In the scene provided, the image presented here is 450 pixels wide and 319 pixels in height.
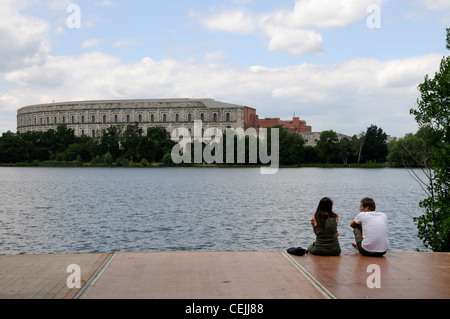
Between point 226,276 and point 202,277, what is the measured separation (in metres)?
0.37

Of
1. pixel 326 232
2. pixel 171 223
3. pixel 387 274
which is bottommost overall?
pixel 171 223

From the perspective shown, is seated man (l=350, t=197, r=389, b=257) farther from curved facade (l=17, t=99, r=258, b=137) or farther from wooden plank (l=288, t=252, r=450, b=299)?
curved facade (l=17, t=99, r=258, b=137)

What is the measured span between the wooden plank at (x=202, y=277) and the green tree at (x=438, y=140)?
388 centimetres

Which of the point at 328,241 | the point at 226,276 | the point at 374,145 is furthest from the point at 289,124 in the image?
the point at 226,276

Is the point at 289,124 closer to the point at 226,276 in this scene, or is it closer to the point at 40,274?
the point at 226,276

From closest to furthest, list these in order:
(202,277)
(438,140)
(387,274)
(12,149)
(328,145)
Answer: (202,277)
(387,274)
(438,140)
(328,145)
(12,149)

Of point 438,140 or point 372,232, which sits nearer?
point 372,232

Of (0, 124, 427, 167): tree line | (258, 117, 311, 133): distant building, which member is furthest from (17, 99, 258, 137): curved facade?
(0, 124, 427, 167): tree line

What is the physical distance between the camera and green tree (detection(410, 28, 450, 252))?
34.1 feet

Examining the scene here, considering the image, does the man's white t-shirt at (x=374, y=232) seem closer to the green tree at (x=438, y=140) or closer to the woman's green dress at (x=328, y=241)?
the woman's green dress at (x=328, y=241)

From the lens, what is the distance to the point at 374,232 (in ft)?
29.3

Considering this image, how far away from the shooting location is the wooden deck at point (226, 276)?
255 inches

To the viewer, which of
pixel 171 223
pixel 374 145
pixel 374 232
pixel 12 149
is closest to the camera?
pixel 374 232
